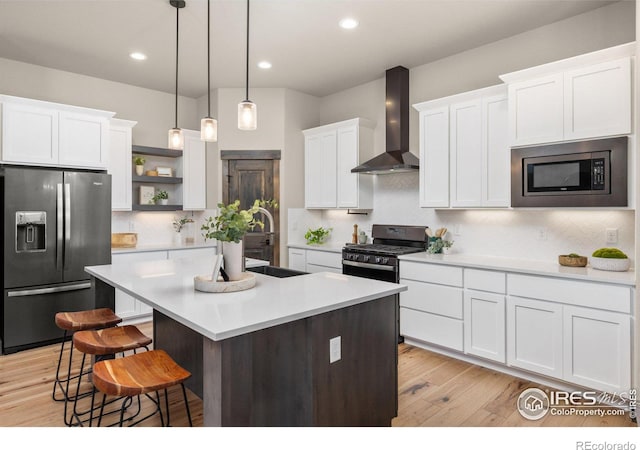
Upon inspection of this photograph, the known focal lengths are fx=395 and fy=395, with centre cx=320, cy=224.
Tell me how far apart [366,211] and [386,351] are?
285cm

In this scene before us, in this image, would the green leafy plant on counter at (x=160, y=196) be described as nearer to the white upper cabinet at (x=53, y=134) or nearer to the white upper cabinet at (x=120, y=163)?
the white upper cabinet at (x=120, y=163)

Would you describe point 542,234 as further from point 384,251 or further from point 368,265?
point 368,265

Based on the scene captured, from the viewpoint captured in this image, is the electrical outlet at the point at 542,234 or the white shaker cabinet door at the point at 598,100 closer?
the white shaker cabinet door at the point at 598,100

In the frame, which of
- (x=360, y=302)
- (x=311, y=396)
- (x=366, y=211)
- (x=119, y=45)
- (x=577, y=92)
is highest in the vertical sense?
(x=119, y=45)

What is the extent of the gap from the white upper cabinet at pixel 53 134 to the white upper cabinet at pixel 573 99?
4025 millimetres

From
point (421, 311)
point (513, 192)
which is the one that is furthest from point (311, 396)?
point (513, 192)

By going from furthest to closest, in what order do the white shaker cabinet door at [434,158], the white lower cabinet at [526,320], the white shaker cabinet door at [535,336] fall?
1. the white shaker cabinet door at [434,158]
2. the white shaker cabinet door at [535,336]
3. the white lower cabinet at [526,320]

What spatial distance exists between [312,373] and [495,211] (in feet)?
8.81

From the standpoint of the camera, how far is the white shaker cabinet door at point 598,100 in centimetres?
267

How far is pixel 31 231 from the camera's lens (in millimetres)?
3727

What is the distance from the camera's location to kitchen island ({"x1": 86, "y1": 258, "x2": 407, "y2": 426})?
1586mm

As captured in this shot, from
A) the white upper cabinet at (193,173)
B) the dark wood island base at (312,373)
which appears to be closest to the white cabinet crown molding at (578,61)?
the dark wood island base at (312,373)
